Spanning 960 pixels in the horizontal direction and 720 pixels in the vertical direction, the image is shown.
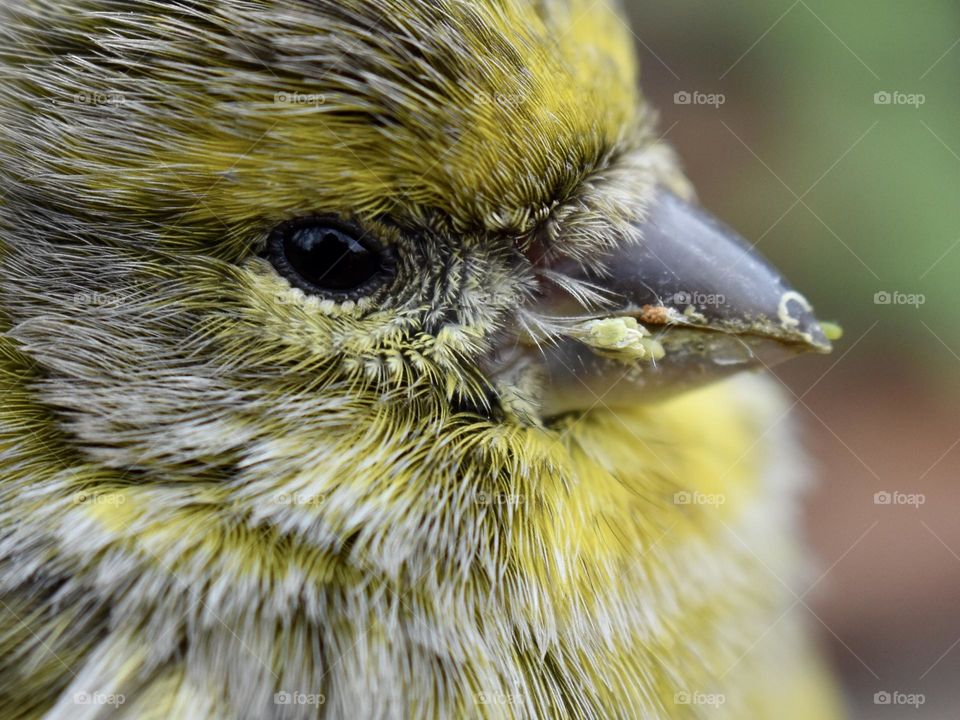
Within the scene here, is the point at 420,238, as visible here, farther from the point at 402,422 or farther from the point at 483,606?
the point at 483,606

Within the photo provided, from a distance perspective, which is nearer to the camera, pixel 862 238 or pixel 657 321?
pixel 657 321

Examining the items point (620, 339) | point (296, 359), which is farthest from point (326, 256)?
point (620, 339)

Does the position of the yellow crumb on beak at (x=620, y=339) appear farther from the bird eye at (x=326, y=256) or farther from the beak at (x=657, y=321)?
the bird eye at (x=326, y=256)

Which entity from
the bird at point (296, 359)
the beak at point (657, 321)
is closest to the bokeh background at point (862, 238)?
the beak at point (657, 321)

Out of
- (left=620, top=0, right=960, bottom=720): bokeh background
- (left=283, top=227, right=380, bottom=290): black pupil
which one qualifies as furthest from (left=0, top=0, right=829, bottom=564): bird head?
(left=620, top=0, right=960, bottom=720): bokeh background

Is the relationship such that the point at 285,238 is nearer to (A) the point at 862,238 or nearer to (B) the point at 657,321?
(B) the point at 657,321

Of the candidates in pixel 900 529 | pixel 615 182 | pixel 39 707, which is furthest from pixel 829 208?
pixel 39 707
